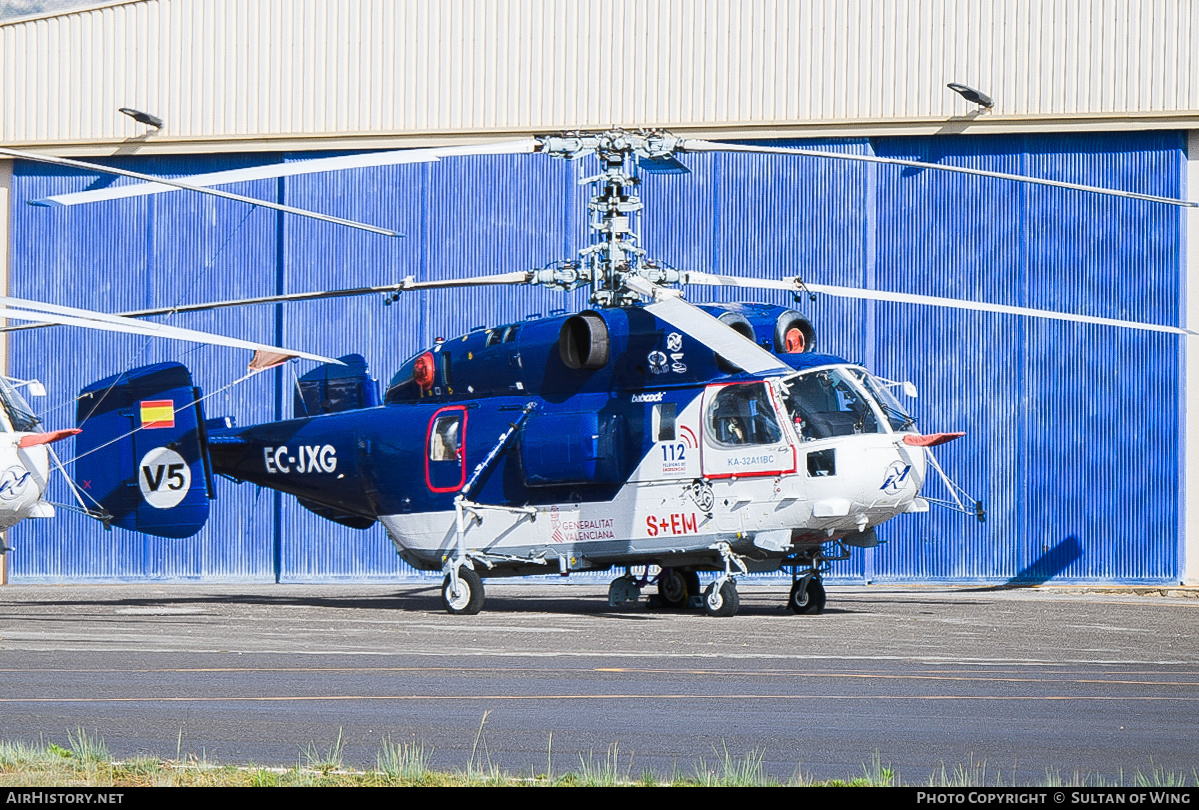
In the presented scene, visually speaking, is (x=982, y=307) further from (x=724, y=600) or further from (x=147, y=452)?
(x=147, y=452)

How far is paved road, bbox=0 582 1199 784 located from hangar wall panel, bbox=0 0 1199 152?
11440 millimetres

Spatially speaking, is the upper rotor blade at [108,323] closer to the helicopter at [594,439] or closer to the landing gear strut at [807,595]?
the helicopter at [594,439]

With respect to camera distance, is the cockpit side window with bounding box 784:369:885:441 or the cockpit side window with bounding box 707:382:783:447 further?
the cockpit side window with bounding box 707:382:783:447

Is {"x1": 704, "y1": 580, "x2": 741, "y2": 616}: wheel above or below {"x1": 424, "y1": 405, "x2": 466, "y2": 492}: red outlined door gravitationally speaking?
below

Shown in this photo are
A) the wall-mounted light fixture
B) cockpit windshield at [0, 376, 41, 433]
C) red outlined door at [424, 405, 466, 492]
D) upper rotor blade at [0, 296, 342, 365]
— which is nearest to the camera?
upper rotor blade at [0, 296, 342, 365]

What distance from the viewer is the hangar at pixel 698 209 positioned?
26703 millimetres

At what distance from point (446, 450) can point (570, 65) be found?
1164cm

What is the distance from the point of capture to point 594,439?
1812 centimetres

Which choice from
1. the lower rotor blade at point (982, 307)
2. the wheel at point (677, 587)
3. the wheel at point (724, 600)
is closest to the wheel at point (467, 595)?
the wheel at point (677, 587)

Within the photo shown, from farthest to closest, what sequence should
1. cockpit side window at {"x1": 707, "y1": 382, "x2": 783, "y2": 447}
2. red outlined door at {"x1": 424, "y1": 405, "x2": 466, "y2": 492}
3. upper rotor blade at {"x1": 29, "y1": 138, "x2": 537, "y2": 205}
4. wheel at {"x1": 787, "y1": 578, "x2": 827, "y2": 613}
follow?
red outlined door at {"x1": 424, "y1": 405, "x2": 466, "y2": 492}
wheel at {"x1": 787, "y1": 578, "x2": 827, "y2": 613}
cockpit side window at {"x1": 707, "y1": 382, "x2": 783, "y2": 447}
upper rotor blade at {"x1": 29, "y1": 138, "x2": 537, "y2": 205}

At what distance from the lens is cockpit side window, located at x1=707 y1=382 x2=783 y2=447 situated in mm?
17000

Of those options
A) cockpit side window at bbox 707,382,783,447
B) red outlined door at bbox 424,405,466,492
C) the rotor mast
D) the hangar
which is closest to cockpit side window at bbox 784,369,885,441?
cockpit side window at bbox 707,382,783,447

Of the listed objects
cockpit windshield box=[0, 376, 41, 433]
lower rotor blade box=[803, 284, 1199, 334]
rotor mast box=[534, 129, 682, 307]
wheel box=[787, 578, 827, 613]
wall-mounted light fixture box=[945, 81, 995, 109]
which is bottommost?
wheel box=[787, 578, 827, 613]

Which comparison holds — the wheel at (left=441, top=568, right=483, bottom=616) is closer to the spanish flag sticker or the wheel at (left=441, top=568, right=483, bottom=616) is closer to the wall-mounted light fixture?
the spanish flag sticker
